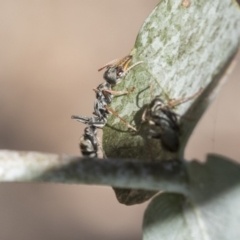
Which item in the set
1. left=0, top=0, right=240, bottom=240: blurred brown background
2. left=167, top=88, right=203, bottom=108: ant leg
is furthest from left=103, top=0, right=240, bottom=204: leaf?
left=0, top=0, right=240, bottom=240: blurred brown background

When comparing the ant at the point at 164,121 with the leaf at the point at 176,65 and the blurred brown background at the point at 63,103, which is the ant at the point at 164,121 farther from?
the blurred brown background at the point at 63,103

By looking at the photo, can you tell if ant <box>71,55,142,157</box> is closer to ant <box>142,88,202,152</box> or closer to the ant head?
the ant head

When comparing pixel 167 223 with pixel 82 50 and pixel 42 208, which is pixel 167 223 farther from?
pixel 82 50

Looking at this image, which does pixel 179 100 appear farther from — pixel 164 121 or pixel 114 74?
pixel 114 74

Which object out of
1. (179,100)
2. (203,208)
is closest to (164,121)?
(179,100)

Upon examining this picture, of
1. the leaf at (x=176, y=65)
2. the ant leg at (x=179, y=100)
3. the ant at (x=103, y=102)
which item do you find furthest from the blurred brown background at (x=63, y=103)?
the ant leg at (x=179, y=100)
